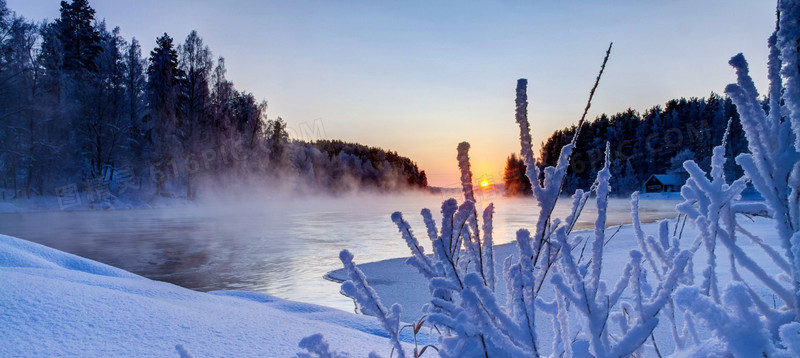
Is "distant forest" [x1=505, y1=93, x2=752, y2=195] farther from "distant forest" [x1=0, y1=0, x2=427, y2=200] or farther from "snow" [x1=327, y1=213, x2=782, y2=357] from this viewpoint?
"snow" [x1=327, y1=213, x2=782, y2=357]

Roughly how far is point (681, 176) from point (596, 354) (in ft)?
197

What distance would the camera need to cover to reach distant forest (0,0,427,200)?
1072 inches

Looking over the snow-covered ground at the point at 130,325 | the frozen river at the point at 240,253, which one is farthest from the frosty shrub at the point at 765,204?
the frozen river at the point at 240,253

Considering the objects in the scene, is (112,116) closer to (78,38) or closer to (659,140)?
(78,38)

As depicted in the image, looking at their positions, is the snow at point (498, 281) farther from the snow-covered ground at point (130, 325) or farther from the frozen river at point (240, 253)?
the snow-covered ground at point (130, 325)

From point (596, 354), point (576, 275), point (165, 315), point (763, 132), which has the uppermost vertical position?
point (763, 132)

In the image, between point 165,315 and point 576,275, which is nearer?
point 576,275

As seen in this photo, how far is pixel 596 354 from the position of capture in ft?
2.62

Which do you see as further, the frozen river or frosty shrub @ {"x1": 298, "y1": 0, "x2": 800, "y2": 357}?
the frozen river

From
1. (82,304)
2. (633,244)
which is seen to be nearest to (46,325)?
(82,304)

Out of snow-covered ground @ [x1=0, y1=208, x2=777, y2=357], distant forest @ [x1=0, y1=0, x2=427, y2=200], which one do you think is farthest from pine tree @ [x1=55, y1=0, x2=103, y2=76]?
snow-covered ground @ [x1=0, y1=208, x2=777, y2=357]

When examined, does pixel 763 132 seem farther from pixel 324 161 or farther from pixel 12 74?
pixel 324 161

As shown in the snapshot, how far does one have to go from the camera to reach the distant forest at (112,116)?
2723 centimetres

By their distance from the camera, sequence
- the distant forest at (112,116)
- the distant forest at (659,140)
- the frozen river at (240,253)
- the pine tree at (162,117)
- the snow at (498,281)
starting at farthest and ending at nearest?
the distant forest at (659,140)
the pine tree at (162,117)
the distant forest at (112,116)
the frozen river at (240,253)
the snow at (498,281)
